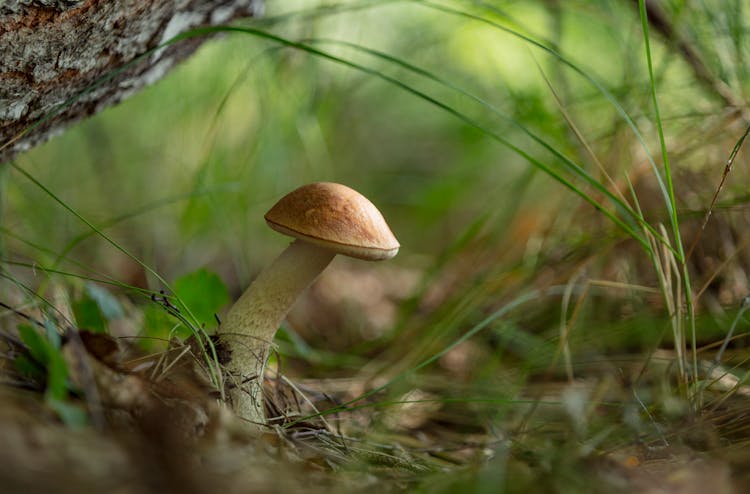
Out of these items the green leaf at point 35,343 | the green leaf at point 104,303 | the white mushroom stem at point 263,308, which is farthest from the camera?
the green leaf at point 104,303

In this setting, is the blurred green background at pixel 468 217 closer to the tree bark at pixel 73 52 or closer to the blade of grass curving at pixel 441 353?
the blade of grass curving at pixel 441 353

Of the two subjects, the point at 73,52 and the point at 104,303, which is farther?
the point at 104,303

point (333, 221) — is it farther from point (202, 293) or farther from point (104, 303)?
point (104, 303)

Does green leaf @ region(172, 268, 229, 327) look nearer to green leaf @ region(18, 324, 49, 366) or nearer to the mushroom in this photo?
the mushroom

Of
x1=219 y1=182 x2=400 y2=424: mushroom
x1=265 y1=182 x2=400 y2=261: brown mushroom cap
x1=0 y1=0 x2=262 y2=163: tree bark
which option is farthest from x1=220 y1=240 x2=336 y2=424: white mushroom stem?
x1=0 y1=0 x2=262 y2=163: tree bark

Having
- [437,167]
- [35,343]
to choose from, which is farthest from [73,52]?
[437,167]

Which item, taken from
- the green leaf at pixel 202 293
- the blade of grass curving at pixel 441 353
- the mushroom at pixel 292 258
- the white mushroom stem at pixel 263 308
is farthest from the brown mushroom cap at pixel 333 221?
the green leaf at pixel 202 293
